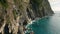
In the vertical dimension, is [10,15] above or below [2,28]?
above

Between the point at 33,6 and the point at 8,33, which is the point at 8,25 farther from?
the point at 33,6

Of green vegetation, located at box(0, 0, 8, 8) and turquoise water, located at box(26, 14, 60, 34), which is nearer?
green vegetation, located at box(0, 0, 8, 8)

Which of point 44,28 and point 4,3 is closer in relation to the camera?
point 4,3

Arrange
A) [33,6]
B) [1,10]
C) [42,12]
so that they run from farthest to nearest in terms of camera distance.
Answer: [42,12] → [33,6] → [1,10]

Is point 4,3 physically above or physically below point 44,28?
above

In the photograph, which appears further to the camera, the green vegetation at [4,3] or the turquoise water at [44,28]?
the turquoise water at [44,28]

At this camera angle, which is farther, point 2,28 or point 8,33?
point 8,33

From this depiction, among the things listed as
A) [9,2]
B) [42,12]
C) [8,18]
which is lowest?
[8,18]

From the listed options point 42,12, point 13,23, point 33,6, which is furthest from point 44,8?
point 13,23

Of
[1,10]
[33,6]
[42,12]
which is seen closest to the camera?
[1,10]

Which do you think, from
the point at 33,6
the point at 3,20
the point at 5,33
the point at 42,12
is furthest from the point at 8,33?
the point at 42,12
